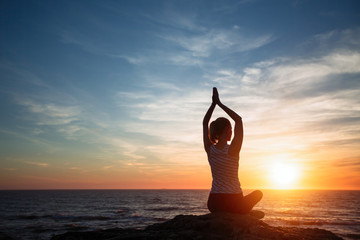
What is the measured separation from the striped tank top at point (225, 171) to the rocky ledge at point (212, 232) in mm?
419

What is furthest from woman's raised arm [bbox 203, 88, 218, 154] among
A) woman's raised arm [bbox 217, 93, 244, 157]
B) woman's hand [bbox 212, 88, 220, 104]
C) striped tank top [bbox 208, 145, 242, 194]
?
woman's raised arm [bbox 217, 93, 244, 157]

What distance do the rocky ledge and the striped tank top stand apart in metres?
0.42

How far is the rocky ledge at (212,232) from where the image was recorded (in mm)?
3102

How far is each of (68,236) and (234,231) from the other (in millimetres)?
2522

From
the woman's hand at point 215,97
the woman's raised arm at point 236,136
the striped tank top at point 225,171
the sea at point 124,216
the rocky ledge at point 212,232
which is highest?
the woman's hand at point 215,97

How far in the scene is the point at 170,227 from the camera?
3.72m

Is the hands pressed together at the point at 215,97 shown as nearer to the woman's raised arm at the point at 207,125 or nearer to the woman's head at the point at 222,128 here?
the woman's raised arm at the point at 207,125

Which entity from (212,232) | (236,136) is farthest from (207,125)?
(212,232)

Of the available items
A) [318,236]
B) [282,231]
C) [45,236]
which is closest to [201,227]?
[282,231]

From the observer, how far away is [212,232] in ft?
10.5

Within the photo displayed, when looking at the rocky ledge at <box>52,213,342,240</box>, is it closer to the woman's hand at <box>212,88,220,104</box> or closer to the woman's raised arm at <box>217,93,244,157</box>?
the woman's raised arm at <box>217,93,244,157</box>

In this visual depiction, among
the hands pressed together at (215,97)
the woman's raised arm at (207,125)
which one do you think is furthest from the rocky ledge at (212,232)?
the hands pressed together at (215,97)

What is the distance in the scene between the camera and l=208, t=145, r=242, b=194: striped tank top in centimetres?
359

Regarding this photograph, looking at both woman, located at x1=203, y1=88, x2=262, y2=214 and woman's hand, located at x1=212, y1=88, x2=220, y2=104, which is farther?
woman's hand, located at x1=212, y1=88, x2=220, y2=104
